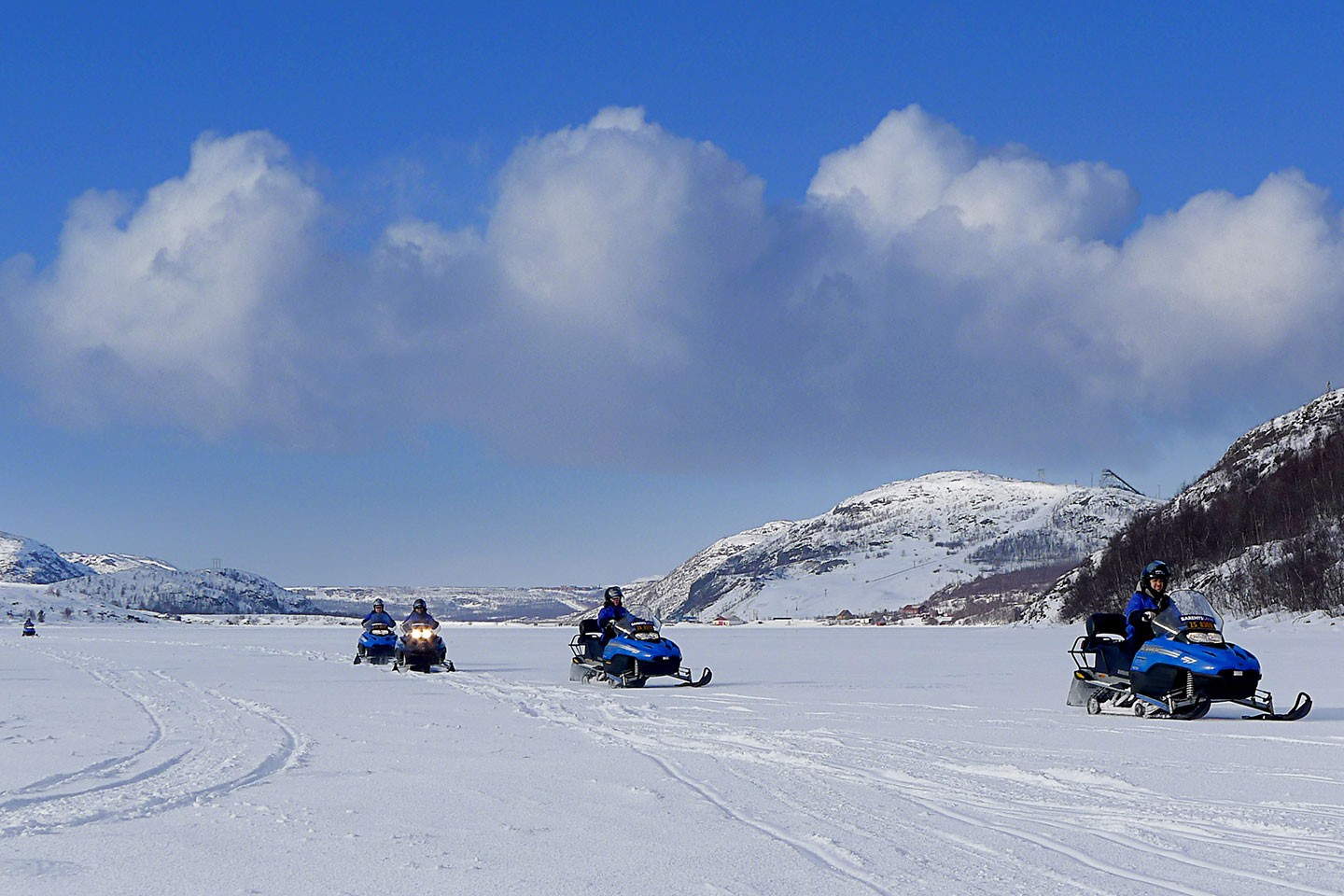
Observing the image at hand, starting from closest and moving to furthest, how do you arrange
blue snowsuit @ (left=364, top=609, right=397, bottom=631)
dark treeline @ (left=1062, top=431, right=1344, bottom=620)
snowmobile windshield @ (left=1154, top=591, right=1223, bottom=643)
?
snowmobile windshield @ (left=1154, top=591, right=1223, bottom=643) → blue snowsuit @ (left=364, top=609, right=397, bottom=631) → dark treeline @ (left=1062, top=431, right=1344, bottom=620)

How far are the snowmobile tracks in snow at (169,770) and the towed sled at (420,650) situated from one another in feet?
33.1

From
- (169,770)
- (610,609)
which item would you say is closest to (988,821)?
(169,770)

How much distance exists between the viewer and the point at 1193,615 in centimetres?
1444

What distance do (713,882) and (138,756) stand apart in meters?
6.51

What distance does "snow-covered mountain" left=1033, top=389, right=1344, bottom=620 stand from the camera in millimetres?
69125

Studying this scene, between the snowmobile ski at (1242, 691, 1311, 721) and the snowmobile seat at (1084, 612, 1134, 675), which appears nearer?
the snowmobile ski at (1242, 691, 1311, 721)

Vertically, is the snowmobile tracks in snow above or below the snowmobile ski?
below

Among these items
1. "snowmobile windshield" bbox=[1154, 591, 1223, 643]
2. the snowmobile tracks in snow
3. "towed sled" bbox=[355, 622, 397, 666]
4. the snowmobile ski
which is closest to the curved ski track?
the snowmobile tracks in snow

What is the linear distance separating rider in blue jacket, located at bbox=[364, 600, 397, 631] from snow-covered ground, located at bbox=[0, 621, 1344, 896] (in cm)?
1210

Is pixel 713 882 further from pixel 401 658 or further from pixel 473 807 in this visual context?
pixel 401 658

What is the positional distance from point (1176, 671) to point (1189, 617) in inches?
26.9

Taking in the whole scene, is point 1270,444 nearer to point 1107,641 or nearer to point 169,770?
point 1107,641

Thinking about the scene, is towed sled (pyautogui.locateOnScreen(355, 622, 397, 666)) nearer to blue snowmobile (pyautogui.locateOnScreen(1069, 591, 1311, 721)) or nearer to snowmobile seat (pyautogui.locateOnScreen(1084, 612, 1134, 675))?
snowmobile seat (pyautogui.locateOnScreen(1084, 612, 1134, 675))

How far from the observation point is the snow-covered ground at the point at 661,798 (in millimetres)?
5762
